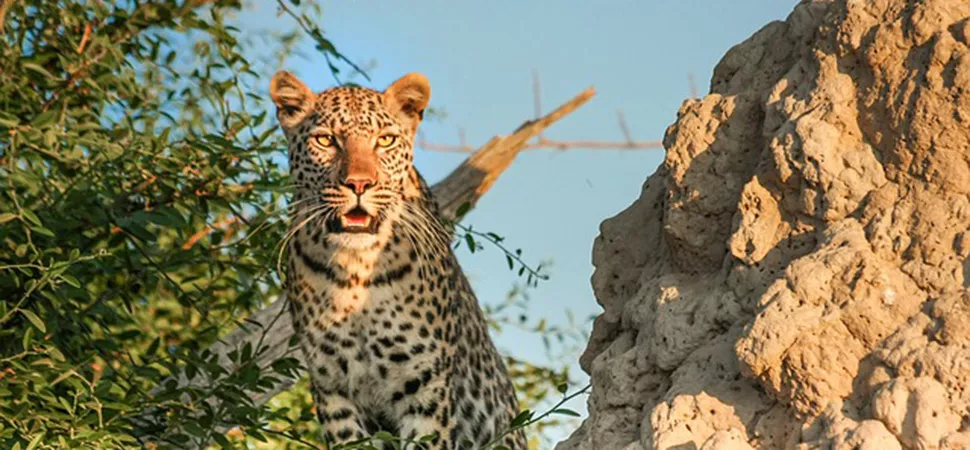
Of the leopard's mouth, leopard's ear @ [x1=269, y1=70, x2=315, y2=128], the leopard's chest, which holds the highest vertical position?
leopard's ear @ [x1=269, y1=70, x2=315, y2=128]

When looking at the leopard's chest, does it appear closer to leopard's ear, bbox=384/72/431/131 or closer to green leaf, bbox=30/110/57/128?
leopard's ear, bbox=384/72/431/131

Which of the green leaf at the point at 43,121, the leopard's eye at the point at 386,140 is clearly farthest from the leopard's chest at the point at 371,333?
the green leaf at the point at 43,121

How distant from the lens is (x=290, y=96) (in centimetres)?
802

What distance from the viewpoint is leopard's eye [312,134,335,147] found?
25.3ft

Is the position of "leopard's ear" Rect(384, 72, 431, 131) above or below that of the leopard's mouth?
above

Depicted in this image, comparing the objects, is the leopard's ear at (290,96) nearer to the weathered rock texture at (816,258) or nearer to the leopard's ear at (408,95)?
the leopard's ear at (408,95)

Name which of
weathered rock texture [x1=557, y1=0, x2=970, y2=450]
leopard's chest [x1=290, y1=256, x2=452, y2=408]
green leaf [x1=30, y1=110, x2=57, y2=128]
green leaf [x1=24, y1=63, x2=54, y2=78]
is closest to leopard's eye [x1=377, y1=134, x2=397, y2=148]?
leopard's chest [x1=290, y1=256, x2=452, y2=408]

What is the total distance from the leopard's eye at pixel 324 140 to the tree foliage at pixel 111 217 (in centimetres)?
23

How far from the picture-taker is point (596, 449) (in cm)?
463

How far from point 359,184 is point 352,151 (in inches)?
11.2

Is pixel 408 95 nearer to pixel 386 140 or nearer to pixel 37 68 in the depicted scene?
pixel 386 140

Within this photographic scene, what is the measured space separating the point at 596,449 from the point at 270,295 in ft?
20.7

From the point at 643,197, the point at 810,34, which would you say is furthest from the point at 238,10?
the point at 810,34

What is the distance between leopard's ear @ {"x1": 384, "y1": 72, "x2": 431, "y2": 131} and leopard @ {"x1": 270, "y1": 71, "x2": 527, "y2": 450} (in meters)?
0.09
